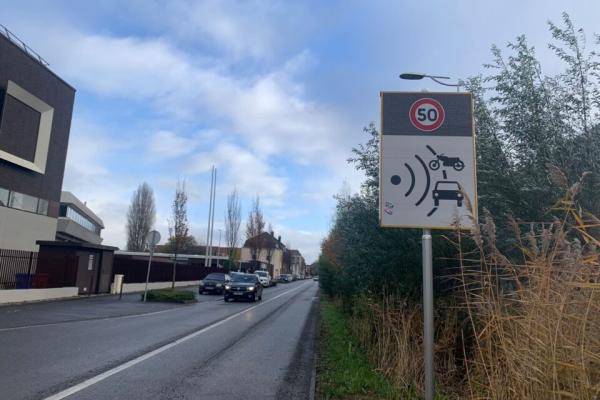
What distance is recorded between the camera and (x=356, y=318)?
1220 cm

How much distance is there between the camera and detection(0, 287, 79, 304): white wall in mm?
18972

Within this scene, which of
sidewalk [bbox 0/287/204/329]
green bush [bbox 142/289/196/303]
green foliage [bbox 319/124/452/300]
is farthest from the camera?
green bush [bbox 142/289/196/303]

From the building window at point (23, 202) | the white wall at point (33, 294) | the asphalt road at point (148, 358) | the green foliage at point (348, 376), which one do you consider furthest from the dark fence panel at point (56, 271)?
the green foliage at point (348, 376)

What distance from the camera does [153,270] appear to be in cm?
3741

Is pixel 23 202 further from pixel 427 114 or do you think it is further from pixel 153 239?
pixel 427 114

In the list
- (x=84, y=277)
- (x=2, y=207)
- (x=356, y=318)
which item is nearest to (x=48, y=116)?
(x=2, y=207)

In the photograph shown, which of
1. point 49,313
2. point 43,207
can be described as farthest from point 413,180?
point 43,207

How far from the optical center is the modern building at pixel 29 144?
30047 mm

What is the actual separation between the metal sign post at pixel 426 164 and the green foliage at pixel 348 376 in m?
2.42

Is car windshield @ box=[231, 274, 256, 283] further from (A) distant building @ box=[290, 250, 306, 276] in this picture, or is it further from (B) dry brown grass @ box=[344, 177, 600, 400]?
(A) distant building @ box=[290, 250, 306, 276]

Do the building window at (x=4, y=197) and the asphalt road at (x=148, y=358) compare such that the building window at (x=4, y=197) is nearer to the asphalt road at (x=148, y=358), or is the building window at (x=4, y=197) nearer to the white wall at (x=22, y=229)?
the white wall at (x=22, y=229)

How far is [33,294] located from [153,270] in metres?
16.8

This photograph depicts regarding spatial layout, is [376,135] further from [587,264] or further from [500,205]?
[587,264]

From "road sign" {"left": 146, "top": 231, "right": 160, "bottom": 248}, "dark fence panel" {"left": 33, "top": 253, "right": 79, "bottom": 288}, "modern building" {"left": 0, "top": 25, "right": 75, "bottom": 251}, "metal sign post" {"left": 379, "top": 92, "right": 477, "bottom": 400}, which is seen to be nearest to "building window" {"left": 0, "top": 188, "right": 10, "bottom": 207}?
"modern building" {"left": 0, "top": 25, "right": 75, "bottom": 251}
